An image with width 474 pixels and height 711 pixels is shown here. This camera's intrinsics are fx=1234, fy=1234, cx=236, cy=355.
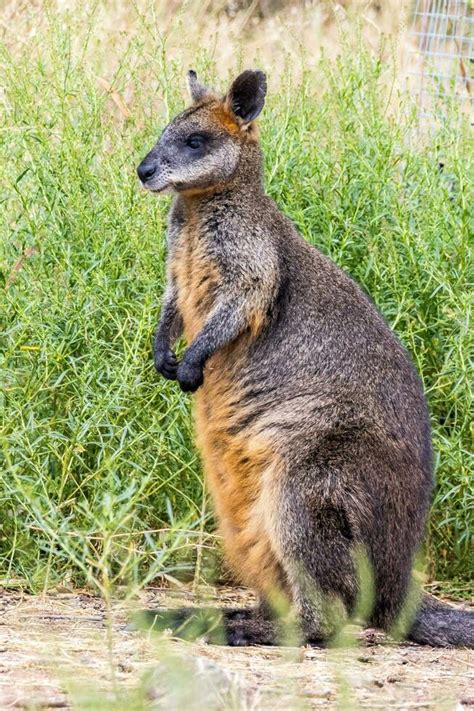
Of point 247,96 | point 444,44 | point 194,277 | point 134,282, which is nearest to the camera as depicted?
point 194,277

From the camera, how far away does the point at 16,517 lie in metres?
5.23

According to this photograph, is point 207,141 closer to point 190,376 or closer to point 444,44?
point 190,376

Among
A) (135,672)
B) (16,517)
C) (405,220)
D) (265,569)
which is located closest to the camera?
(135,672)

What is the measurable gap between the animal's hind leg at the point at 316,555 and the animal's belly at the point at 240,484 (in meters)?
0.09

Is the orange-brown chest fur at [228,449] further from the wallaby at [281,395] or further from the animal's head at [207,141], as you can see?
the animal's head at [207,141]

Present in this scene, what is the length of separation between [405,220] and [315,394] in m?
1.45

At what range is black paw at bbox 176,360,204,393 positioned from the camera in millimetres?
4895

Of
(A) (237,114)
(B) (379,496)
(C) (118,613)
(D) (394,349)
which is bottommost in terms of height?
(C) (118,613)

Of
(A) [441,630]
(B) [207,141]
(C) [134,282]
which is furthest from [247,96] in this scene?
(A) [441,630]

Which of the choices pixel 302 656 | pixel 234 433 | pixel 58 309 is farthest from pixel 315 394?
pixel 58 309

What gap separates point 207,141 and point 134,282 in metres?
0.95

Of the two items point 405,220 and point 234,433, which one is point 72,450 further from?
point 405,220

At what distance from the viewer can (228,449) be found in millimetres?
4859

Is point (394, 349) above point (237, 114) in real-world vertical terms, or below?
below
